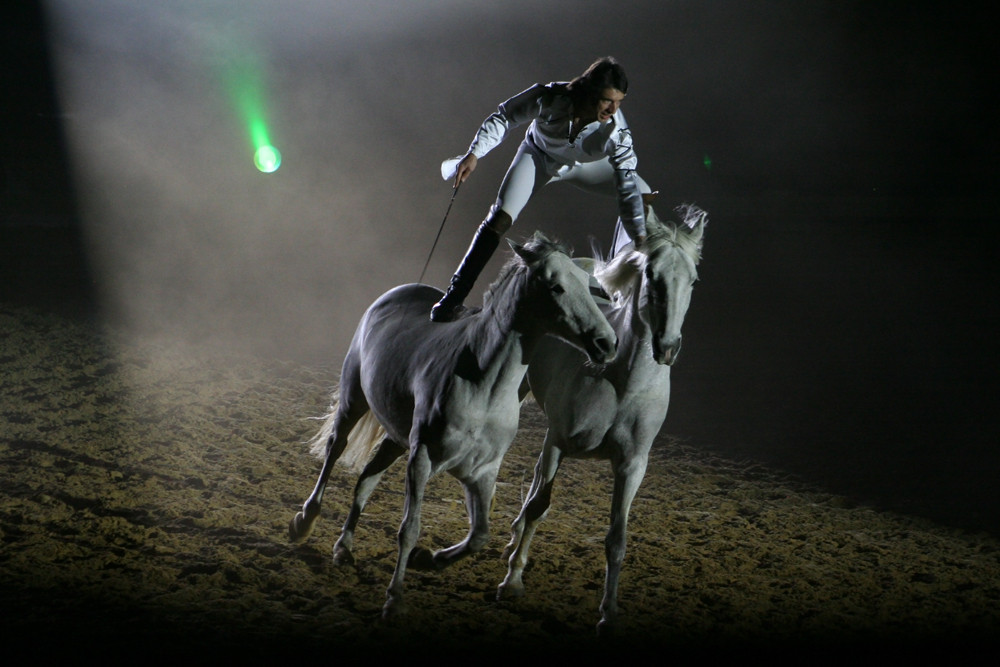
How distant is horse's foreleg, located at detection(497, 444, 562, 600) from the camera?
2.67 meters

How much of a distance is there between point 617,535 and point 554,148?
1359 mm

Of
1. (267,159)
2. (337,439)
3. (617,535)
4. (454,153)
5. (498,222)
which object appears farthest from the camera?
(454,153)

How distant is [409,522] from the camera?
2.40 m

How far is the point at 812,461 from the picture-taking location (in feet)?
15.9

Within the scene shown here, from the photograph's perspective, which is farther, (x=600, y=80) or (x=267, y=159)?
(x=267, y=159)

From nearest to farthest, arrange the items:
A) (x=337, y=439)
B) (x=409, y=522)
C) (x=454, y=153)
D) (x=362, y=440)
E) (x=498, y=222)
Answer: (x=409, y=522) < (x=498, y=222) < (x=337, y=439) < (x=362, y=440) < (x=454, y=153)

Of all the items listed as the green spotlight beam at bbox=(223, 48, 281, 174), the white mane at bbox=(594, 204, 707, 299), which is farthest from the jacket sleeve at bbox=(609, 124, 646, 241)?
the green spotlight beam at bbox=(223, 48, 281, 174)

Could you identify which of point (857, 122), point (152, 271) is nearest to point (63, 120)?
point (152, 271)

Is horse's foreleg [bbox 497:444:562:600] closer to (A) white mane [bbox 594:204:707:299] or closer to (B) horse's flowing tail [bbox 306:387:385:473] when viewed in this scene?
(A) white mane [bbox 594:204:707:299]

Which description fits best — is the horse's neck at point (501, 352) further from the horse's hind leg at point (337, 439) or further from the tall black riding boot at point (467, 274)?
the horse's hind leg at point (337, 439)

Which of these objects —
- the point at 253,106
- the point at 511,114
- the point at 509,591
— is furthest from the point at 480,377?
the point at 253,106

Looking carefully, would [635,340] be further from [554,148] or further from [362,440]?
[362,440]

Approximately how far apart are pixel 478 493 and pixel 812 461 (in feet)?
10.0

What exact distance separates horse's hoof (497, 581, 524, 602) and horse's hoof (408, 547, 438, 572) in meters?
0.25
